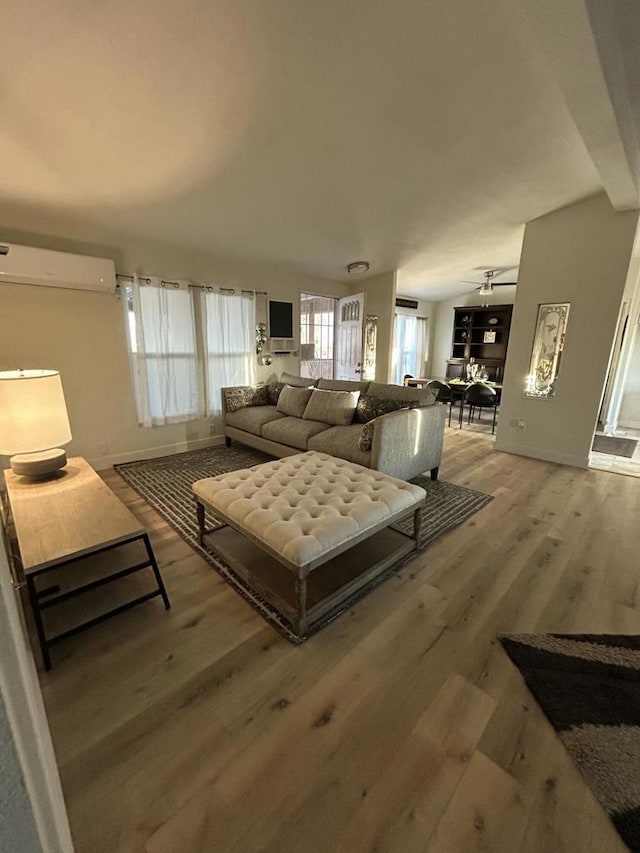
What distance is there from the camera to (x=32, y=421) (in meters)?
2.01

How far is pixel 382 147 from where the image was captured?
101 inches

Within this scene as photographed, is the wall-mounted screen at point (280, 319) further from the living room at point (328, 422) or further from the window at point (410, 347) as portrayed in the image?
the window at point (410, 347)

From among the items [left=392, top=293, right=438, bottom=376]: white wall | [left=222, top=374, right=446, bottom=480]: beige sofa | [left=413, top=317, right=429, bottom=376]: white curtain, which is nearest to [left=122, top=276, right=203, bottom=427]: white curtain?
[left=222, top=374, right=446, bottom=480]: beige sofa

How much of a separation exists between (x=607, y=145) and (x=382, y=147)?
1.47 metres

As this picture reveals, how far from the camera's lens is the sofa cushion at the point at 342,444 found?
2.81m

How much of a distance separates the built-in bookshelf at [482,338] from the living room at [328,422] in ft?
10.2

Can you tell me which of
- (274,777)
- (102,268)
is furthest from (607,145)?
(102,268)

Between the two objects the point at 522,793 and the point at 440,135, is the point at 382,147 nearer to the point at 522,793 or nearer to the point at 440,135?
the point at 440,135

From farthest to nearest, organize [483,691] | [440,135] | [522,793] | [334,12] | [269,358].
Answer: [269,358] → [440,135] → [334,12] → [483,691] → [522,793]

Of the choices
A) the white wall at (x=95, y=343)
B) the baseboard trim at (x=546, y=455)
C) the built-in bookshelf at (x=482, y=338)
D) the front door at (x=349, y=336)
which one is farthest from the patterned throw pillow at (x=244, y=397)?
the built-in bookshelf at (x=482, y=338)

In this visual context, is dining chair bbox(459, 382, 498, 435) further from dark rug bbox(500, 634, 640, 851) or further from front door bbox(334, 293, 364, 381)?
dark rug bbox(500, 634, 640, 851)

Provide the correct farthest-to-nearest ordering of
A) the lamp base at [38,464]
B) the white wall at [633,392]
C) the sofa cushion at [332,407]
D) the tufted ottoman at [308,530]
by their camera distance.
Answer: the white wall at [633,392]
the sofa cushion at [332,407]
the lamp base at [38,464]
the tufted ottoman at [308,530]

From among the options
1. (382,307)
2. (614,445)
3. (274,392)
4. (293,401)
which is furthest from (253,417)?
(614,445)

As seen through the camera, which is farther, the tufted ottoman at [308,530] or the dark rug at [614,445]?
the dark rug at [614,445]
